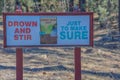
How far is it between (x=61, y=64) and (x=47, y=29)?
4120 mm

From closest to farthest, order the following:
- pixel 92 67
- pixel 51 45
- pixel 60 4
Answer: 1. pixel 51 45
2. pixel 92 67
3. pixel 60 4

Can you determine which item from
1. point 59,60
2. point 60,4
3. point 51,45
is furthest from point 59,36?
point 60,4

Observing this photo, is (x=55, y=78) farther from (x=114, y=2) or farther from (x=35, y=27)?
(x=114, y=2)

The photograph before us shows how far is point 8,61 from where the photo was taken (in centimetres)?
1279

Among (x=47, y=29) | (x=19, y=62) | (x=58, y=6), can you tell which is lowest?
(x=19, y=62)

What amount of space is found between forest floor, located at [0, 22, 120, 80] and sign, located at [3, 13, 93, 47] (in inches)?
68.1

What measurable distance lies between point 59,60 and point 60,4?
1903 centimetres

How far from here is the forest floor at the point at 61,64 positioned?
9.83m

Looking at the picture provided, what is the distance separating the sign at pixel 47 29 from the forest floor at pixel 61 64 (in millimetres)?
1729

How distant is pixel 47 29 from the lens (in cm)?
776

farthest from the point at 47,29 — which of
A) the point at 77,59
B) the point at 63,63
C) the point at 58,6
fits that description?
the point at 58,6

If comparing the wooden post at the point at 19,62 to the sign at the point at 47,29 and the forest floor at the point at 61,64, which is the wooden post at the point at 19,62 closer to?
the sign at the point at 47,29

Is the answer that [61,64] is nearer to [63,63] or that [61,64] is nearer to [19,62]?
[63,63]

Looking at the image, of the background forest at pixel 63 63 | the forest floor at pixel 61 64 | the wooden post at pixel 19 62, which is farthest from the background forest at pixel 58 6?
the wooden post at pixel 19 62
